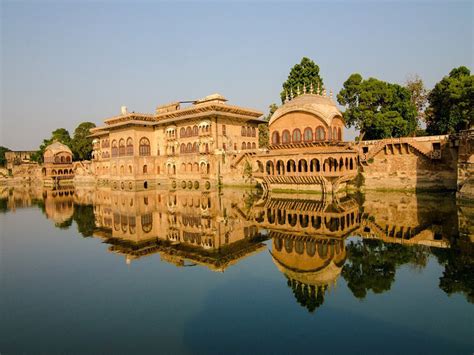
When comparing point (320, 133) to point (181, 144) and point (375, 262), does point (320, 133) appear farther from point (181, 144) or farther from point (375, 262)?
point (181, 144)

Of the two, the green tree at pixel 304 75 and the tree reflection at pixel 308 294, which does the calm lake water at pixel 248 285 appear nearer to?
the tree reflection at pixel 308 294

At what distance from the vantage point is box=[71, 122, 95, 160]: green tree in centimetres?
6394

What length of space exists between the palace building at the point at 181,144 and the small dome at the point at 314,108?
807 cm

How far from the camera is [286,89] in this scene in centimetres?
4003

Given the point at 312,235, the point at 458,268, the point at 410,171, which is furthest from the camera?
the point at 410,171

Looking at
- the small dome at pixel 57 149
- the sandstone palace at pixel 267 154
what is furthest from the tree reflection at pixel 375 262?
the small dome at pixel 57 149

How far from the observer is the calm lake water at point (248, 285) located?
6578mm

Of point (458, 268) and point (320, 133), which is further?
point (320, 133)

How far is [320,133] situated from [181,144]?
63.4ft

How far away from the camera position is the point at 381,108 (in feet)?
114

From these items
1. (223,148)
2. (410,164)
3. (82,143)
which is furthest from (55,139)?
(410,164)

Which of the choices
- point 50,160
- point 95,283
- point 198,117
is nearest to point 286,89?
point 198,117

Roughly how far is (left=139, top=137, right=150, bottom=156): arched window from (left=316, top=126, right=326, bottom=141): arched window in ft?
80.5

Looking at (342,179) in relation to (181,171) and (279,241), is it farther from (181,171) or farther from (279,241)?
(181,171)
